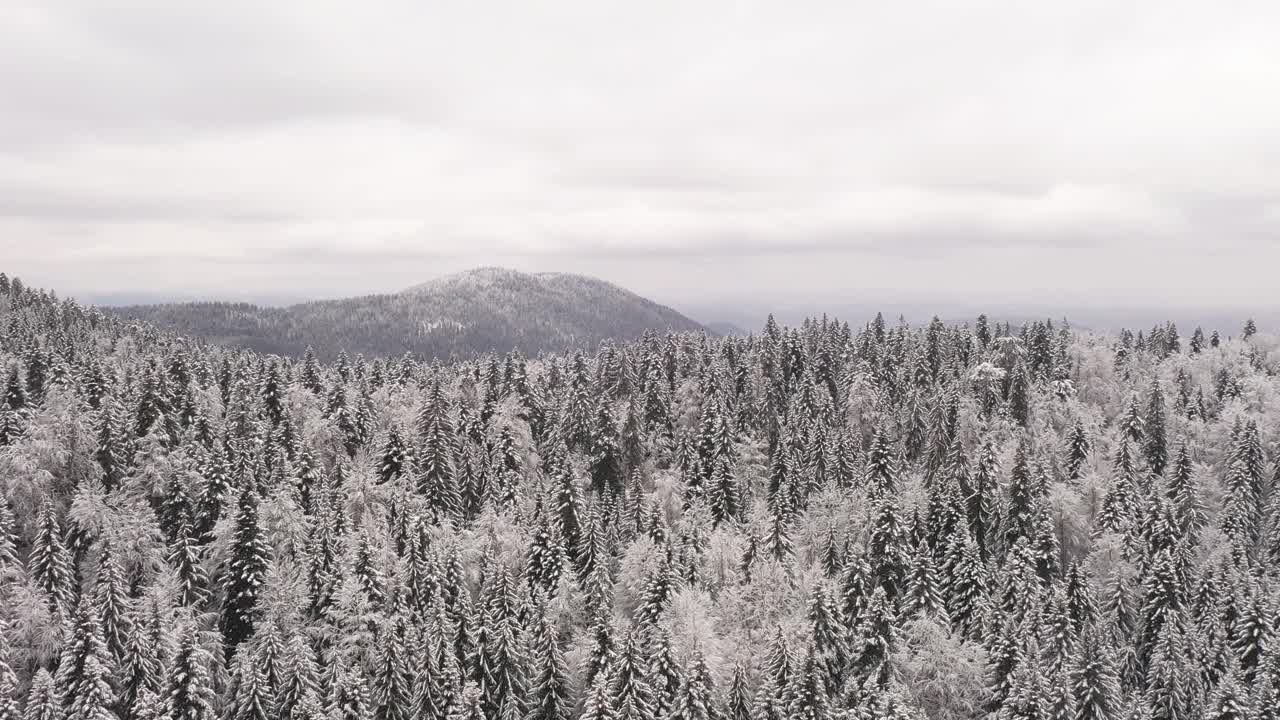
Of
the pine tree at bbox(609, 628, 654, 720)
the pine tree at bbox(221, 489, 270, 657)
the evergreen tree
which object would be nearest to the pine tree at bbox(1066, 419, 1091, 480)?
the pine tree at bbox(609, 628, 654, 720)

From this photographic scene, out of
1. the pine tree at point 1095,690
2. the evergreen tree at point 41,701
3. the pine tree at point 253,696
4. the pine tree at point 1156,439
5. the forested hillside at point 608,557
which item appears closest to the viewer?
the evergreen tree at point 41,701

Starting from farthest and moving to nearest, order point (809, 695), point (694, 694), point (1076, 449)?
point (1076, 449)
point (809, 695)
point (694, 694)

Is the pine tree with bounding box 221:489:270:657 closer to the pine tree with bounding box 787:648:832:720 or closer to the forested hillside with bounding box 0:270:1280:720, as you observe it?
the forested hillside with bounding box 0:270:1280:720

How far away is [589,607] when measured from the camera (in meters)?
51.5

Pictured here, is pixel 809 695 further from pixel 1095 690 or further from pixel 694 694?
pixel 1095 690

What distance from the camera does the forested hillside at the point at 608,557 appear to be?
40.2m

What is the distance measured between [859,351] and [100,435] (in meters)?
108

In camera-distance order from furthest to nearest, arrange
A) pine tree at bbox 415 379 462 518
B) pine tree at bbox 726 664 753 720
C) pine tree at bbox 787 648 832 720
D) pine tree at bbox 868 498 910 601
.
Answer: pine tree at bbox 415 379 462 518 → pine tree at bbox 868 498 910 601 → pine tree at bbox 726 664 753 720 → pine tree at bbox 787 648 832 720

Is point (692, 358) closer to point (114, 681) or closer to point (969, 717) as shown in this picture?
point (969, 717)

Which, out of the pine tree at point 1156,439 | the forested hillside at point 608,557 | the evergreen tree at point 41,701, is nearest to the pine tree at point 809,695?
the forested hillside at point 608,557

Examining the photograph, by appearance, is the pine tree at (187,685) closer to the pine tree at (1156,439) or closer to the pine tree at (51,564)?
the pine tree at (51,564)

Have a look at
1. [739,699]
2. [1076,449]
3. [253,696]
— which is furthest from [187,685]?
[1076,449]

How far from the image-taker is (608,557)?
58906 millimetres

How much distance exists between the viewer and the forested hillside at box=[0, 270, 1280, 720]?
1581 inches
